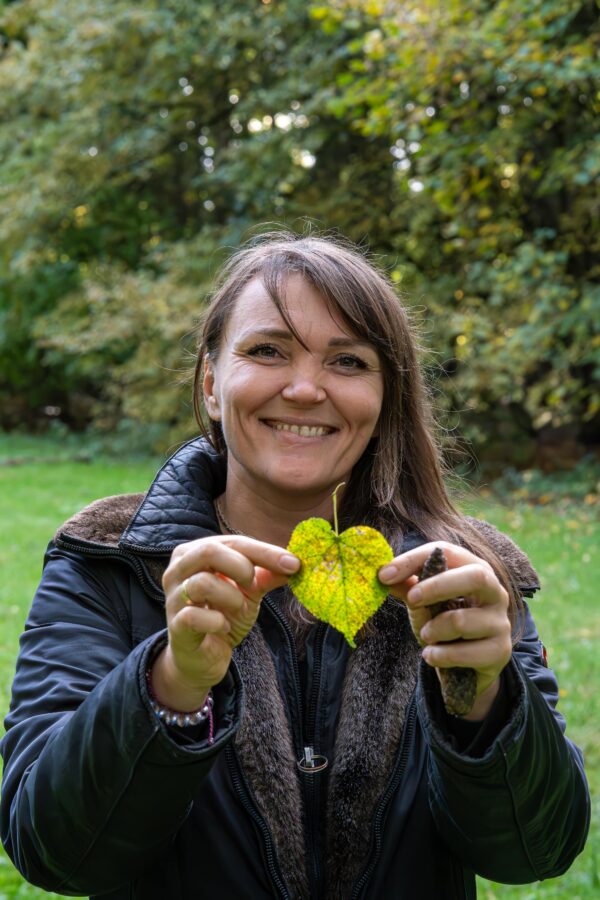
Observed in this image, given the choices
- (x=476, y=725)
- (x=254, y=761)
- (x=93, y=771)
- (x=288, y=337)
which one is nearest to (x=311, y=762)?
(x=254, y=761)

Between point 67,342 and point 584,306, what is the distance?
9.17 m

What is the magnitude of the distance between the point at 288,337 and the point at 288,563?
63 centimetres

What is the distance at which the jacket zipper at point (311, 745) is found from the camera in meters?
1.82

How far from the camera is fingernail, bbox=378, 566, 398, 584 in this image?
1490 millimetres

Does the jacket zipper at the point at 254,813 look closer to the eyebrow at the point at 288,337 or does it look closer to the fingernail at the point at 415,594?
the fingernail at the point at 415,594

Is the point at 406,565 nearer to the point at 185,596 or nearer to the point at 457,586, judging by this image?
the point at 457,586

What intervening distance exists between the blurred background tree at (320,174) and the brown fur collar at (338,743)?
637 centimetres

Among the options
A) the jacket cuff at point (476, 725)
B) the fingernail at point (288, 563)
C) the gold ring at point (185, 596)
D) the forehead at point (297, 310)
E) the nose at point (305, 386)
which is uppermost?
the forehead at point (297, 310)

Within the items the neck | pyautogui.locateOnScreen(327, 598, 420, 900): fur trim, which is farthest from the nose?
pyautogui.locateOnScreen(327, 598, 420, 900): fur trim

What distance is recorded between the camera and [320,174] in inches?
564

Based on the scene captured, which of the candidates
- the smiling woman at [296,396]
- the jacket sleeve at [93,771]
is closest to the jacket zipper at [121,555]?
the jacket sleeve at [93,771]

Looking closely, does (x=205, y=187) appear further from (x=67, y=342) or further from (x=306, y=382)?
(x=306, y=382)

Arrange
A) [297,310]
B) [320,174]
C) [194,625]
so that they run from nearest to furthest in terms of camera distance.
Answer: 1. [194,625]
2. [297,310]
3. [320,174]

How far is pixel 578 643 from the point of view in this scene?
630cm
